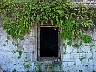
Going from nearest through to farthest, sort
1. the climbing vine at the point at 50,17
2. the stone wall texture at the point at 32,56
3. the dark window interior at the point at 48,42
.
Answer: the climbing vine at the point at 50,17 < the stone wall texture at the point at 32,56 < the dark window interior at the point at 48,42

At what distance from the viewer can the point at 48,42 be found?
9203 millimetres

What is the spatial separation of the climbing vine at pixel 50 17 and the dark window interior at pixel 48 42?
26 centimetres

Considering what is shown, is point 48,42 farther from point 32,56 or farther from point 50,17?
point 50,17

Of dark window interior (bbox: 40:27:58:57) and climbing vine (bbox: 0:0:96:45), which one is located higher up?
climbing vine (bbox: 0:0:96:45)

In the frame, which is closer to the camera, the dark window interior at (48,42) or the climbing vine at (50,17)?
the climbing vine at (50,17)

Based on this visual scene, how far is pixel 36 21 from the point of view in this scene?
8758 millimetres

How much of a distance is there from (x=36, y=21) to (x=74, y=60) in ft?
5.63

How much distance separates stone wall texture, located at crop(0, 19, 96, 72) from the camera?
898cm

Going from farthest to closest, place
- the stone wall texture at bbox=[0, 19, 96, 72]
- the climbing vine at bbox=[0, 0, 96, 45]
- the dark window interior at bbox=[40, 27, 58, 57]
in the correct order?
the dark window interior at bbox=[40, 27, 58, 57] → the stone wall texture at bbox=[0, 19, 96, 72] → the climbing vine at bbox=[0, 0, 96, 45]

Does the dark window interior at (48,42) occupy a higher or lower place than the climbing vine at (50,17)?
lower

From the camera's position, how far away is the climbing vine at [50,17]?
852cm

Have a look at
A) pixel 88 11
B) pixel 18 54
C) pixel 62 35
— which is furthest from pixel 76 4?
pixel 18 54

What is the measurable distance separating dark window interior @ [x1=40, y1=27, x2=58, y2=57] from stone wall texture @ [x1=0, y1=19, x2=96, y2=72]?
28 centimetres

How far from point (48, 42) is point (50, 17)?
3.14 feet
